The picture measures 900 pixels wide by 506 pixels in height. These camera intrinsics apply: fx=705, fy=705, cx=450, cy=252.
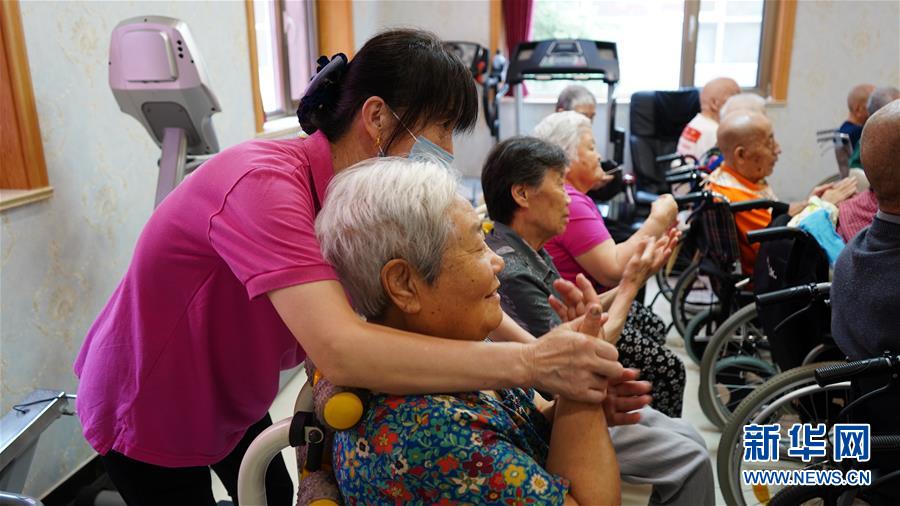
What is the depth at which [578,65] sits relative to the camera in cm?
505

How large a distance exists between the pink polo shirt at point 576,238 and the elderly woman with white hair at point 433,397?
1.21 metres

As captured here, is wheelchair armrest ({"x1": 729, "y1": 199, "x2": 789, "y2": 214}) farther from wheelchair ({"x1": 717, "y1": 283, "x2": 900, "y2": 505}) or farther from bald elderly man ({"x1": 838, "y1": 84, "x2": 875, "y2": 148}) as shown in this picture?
bald elderly man ({"x1": 838, "y1": 84, "x2": 875, "y2": 148})

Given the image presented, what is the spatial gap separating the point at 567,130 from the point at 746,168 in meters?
0.94

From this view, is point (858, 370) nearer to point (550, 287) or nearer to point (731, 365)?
point (550, 287)

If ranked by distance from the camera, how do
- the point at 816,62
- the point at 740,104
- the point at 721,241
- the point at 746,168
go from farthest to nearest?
the point at 816,62
the point at 740,104
the point at 746,168
the point at 721,241

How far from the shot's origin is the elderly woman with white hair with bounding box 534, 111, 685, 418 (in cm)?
212

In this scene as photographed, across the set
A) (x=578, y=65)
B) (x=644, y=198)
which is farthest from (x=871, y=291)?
(x=578, y=65)

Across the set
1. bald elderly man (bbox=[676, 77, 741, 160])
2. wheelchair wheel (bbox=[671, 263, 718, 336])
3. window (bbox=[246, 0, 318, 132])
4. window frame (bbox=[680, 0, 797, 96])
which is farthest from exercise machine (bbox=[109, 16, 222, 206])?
window frame (bbox=[680, 0, 797, 96])

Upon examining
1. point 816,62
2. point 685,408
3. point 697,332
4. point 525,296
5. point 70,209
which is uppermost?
point 816,62

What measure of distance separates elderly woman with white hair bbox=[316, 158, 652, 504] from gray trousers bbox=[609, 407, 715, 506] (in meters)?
0.47

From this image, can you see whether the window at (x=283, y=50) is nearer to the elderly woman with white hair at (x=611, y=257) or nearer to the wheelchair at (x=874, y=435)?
the elderly woman with white hair at (x=611, y=257)

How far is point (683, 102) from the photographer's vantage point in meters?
5.51

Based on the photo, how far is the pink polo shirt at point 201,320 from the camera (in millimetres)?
1011

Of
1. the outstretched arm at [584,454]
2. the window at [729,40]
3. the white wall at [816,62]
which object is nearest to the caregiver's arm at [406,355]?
the outstretched arm at [584,454]
